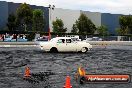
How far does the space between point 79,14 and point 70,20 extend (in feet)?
11.5

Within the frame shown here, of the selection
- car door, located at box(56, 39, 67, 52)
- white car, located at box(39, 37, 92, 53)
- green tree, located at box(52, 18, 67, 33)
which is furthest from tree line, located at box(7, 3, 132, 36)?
car door, located at box(56, 39, 67, 52)

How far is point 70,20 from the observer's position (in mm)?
95312

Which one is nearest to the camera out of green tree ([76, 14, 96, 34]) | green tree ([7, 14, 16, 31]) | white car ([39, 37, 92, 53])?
white car ([39, 37, 92, 53])

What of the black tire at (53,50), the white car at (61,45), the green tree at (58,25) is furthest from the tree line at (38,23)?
the white car at (61,45)

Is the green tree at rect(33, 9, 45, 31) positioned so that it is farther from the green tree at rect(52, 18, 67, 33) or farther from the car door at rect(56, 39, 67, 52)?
the car door at rect(56, 39, 67, 52)

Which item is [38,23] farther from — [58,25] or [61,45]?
[61,45]

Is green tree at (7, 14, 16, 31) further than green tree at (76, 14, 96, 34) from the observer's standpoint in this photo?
No

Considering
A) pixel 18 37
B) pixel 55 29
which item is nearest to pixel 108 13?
pixel 55 29

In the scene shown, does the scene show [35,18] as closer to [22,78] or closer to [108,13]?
[108,13]

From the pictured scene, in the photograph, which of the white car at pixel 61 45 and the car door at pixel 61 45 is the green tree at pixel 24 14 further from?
the car door at pixel 61 45

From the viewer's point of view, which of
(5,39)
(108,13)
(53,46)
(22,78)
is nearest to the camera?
(22,78)

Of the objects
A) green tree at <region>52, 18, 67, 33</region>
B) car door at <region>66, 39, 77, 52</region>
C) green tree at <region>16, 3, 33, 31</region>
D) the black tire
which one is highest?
green tree at <region>16, 3, 33, 31</region>

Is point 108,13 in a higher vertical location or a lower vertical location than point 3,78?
higher

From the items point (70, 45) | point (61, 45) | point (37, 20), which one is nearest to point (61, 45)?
point (61, 45)
